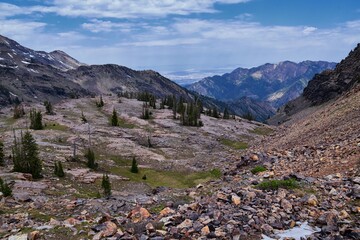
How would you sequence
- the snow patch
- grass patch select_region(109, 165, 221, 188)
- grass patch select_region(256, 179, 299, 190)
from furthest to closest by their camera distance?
grass patch select_region(109, 165, 221, 188)
grass patch select_region(256, 179, 299, 190)
the snow patch

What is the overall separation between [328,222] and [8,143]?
86905 mm

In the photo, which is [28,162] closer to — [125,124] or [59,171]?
[59,171]

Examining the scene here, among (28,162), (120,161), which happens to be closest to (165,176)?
(120,161)

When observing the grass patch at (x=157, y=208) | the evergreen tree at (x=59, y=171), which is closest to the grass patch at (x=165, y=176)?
the evergreen tree at (x=59, y=171)

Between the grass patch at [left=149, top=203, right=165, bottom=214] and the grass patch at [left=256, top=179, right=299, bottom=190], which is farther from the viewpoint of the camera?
the grass patch at [left=256, top=179, right=299, bottom=190]

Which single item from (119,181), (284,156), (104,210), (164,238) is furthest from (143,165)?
(164,238)

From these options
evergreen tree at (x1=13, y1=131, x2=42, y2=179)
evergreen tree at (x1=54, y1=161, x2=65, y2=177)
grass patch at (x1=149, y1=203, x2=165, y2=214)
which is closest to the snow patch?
grass patch at (x1=149, y1=203, x2=165, y2=214)

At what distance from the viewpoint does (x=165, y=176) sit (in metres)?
Result: 72.6

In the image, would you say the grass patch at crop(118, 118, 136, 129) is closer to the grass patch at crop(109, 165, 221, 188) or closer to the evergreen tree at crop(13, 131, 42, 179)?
the grass patch at crop(109, 165, 221, 188)

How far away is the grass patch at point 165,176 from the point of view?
64.3 meters

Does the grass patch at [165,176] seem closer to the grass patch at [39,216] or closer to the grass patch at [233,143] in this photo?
the grass patch at [39,216]

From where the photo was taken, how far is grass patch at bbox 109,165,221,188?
64.3 m

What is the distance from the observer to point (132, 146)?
98625 mm

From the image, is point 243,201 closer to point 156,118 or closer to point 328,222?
point 328,222
